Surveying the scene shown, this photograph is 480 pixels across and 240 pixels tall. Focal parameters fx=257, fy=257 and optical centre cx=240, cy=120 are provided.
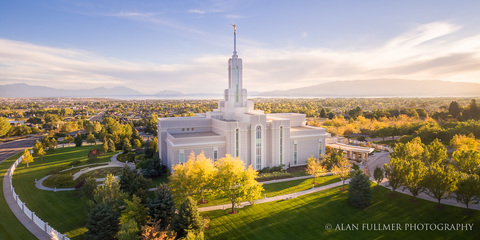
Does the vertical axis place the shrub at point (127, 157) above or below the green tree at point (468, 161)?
below

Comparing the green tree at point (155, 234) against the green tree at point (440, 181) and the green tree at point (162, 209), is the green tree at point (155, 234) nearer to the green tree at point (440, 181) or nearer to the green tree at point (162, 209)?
the green tree at point (162, 209)

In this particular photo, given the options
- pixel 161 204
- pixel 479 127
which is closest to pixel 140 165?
pixel 161 204

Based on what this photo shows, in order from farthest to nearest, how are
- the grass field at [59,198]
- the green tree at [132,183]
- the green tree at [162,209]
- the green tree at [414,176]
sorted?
the green tree at [132,183], the green tree at [414,176], the grass field at [59,198], the green tree at [162,209]

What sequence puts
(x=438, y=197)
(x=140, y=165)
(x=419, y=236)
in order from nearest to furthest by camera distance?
(x=419, y=236)
(x=438, y=197)
(x=140, y=165)

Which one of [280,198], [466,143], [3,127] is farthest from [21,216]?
[3,127]

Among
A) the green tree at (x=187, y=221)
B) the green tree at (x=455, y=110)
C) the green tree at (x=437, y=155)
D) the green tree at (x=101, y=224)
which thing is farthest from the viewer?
the green tree at (x=455, y=110)

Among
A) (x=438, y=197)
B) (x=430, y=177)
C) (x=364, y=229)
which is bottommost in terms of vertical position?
(x=364, y=229)

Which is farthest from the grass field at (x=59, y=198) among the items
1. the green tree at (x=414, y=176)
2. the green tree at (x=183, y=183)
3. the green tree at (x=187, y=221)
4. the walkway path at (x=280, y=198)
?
the green tree at (x=414, y=176)

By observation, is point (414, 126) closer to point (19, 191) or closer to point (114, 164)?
point (114, 164)
